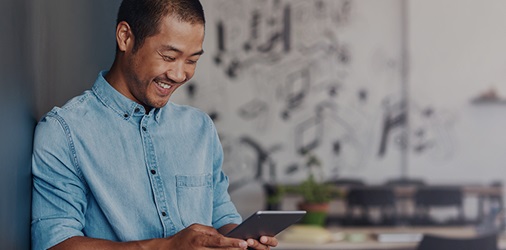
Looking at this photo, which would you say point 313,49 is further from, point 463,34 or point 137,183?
point 137,183

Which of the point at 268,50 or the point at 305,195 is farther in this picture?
the point at 268,50

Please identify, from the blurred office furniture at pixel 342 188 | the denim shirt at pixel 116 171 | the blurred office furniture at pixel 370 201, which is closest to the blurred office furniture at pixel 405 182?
the blurred office furniture at pixel 342 188

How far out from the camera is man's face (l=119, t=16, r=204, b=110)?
1.68 m

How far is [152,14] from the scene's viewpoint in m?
1.69

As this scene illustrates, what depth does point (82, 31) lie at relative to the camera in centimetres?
208

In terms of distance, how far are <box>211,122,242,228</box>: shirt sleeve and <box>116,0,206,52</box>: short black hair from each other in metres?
0.38

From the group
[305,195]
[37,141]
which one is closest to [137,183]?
[37,141]

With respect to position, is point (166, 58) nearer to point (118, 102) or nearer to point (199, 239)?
point (118, 102)

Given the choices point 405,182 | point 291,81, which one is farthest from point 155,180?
point 291,81

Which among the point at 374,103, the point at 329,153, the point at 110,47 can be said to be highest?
the point at 110,47

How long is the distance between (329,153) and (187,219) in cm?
637

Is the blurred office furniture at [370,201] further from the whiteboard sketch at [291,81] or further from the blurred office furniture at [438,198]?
the whiteboard sketch at [291,81]

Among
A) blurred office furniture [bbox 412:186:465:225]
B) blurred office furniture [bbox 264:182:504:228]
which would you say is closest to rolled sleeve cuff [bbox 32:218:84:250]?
blurred office furniture [bbox 264:182:504:228]

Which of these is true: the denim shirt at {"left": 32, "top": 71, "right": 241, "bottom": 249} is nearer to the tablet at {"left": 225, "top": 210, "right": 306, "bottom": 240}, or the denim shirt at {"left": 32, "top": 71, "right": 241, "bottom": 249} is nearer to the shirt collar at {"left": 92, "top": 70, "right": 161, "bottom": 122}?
the shirt collar at {"left": 92, "top": 70, "right": 161, "bottom": 122}
